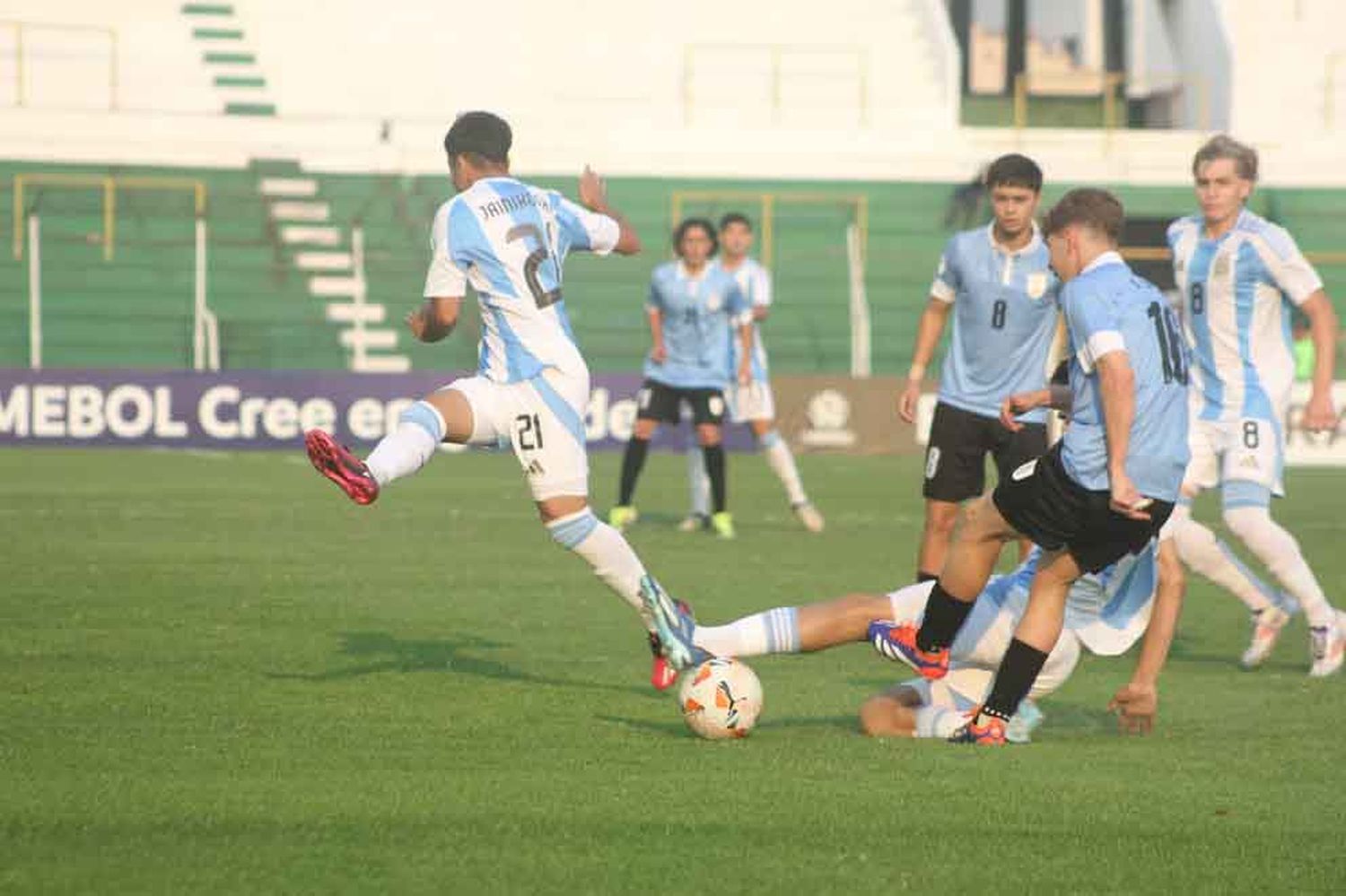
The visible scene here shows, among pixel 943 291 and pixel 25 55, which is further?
pixel 25 55

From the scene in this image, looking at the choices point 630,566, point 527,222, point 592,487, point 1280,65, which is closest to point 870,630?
point 630,566

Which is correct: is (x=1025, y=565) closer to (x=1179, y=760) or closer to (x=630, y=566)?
(x=1179, y=760)

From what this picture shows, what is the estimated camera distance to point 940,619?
802 centimetres

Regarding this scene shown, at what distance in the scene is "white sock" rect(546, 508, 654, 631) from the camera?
895 centimetres

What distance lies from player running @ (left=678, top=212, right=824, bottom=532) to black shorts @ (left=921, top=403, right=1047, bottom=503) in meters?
6.70

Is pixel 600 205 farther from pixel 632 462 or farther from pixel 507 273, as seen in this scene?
pixel 632 462

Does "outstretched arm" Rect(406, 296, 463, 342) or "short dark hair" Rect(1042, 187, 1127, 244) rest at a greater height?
"short dark hair" Rect(1042, 187, 1127, 244)

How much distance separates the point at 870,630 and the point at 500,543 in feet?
25.2

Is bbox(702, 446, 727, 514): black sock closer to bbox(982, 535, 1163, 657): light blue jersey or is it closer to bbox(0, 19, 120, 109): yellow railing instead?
bbox(982, 535, 1163, 657): light blue jersey

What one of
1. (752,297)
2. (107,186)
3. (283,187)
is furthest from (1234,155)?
(107,186)

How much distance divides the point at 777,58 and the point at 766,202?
3014 millimetres

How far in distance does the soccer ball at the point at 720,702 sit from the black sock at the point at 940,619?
2.09 feet

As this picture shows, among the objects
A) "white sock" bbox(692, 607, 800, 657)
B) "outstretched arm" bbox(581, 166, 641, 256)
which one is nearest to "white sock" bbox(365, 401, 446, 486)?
"outstretched arm" bbox(581, 166, 641, 256)

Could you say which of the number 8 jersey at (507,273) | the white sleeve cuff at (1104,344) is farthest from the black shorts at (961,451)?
the white sleeve cuff at (1104,344)
